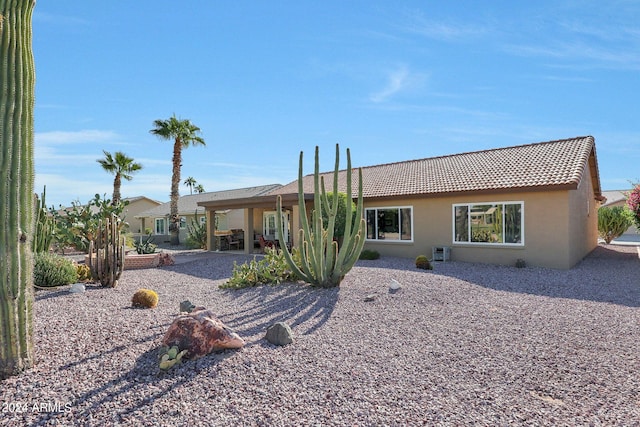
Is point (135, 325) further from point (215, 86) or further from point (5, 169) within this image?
point (215, 86)

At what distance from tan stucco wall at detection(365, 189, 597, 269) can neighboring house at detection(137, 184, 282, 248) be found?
45.1 feet

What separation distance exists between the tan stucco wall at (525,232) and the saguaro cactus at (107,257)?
33.6 feet

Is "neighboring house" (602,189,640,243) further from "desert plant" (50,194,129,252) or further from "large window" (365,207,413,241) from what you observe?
"desert plant" (50,194,129,252)

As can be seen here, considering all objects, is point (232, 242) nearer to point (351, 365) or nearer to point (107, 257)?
point (107, 257)

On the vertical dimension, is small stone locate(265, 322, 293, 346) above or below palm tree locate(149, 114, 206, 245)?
below

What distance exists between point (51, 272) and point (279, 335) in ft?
24.0

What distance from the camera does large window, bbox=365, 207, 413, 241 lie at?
53.2ft

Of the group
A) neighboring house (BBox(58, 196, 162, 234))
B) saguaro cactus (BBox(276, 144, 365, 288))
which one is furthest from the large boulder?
neighboring house (BBox(58, 196, 162, 234))

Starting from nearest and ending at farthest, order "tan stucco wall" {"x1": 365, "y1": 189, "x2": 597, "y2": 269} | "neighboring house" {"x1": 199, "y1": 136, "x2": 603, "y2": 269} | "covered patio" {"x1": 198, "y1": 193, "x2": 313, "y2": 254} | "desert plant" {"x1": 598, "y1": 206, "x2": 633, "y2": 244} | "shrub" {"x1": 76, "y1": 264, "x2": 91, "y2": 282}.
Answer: "shrub" {"x1": 76, "y1": 264, "x2": 91, "y2": 282} → "tan stucco wall" {"x1": 365, "y1": 189, "x2": 597, "y2": 269} → "neighboring house" {"x1": 199, "y1": 136, "x2": 603, "y2": 269} → "covered patio" {"x1": 198, "y1": 193, "x2": 313, "y2": 254} → "desert plant" {"x1": 598, "y1": 206, "x2": 633, "y2": 244}

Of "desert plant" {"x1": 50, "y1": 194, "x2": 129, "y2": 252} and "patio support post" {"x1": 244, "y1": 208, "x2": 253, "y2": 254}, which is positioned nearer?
"desert plant" {"x1": 50, "y1": 194, "x2": 129, "y2": 252}

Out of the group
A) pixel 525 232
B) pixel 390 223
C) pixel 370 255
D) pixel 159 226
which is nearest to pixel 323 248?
pixel 370 255

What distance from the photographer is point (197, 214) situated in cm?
3009

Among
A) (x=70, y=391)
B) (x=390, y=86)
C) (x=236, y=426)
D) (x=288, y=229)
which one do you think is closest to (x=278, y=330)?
(x=236, y=426)

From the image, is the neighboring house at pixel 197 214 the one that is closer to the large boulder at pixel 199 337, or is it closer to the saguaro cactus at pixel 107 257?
the saguaro cactus at pixel 107 257
